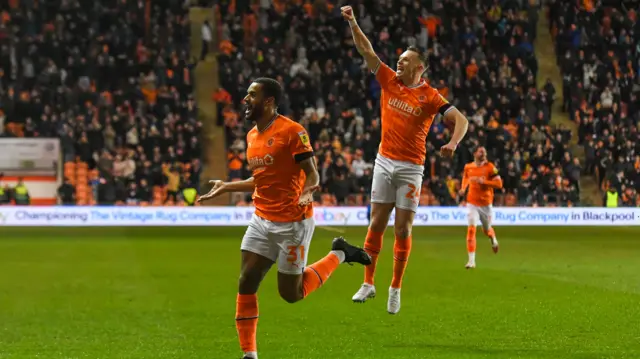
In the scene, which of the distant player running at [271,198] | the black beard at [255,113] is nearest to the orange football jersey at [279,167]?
the distant player running at [271,198]

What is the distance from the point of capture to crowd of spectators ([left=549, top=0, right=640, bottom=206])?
34.2 m

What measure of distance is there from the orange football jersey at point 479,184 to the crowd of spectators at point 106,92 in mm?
13049

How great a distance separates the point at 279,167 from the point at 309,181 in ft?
1.12

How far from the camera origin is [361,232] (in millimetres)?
28656

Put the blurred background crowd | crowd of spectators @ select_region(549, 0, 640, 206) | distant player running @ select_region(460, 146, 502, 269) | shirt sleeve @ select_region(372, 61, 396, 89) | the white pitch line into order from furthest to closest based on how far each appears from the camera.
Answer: crowd of spectators @ select_region(549, 0, 640, 206) < the blurred background crowd < the white pitch line < distant player running @ select_region(460, 146, 502, 269) < shirt sleeve @ select_region(372, 61, 396, 89)

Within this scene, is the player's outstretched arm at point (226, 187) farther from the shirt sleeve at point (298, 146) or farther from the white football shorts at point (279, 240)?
the shirt sleeve at point (298, 146)

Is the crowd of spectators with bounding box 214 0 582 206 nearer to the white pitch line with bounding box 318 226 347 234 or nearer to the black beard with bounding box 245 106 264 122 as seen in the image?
the white pitch line with bounding box 318 226 347 234

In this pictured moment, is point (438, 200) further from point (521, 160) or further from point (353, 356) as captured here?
point (353, 356)

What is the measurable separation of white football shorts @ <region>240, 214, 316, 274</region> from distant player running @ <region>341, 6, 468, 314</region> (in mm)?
2252

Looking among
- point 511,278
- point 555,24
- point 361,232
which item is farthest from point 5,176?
point 555,24

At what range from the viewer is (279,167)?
8.52 metres

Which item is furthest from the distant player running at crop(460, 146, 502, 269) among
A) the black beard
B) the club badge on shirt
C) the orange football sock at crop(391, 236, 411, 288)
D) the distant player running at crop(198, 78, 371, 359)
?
the black beard

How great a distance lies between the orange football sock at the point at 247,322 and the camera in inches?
330

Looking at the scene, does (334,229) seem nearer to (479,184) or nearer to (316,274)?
(479,184)
